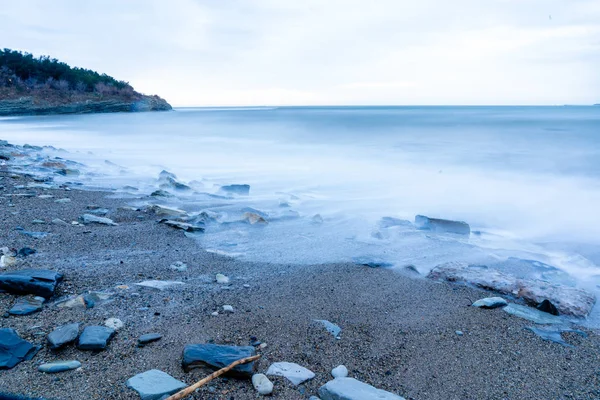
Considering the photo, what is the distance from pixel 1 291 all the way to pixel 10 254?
801 mm

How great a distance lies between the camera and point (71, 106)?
134 ft

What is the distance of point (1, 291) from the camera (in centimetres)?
263

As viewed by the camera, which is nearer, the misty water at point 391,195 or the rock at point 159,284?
the rock at point 159,284

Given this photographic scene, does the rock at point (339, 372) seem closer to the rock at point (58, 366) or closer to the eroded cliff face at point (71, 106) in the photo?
the rock at point (58, 366)

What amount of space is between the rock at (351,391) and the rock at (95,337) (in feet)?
3.77

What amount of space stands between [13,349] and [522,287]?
11.1 feet

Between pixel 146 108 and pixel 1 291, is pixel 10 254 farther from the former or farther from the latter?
pixel 146 108

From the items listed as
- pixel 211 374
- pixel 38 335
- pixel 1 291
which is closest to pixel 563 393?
pixel 211 374

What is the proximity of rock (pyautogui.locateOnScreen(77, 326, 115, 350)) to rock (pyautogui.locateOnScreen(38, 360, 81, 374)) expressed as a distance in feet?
0.43

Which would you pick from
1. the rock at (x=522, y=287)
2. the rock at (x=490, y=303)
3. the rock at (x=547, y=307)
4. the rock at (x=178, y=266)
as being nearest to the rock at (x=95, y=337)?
the rock at (x=178, y=266)

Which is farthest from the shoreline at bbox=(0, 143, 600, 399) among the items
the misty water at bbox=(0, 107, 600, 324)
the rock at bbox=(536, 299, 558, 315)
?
the misty water at bbox=(0, 107, 600, 324)

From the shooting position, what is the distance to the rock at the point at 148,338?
2240 millimetres

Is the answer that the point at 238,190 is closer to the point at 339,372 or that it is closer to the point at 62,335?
the point at 62,335

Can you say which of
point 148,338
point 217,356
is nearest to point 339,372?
point 217,356
